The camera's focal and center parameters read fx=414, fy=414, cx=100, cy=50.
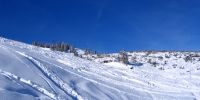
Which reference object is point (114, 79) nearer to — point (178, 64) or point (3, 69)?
point (3, 69)

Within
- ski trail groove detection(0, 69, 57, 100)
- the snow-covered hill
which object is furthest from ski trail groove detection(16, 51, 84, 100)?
ski trail groove detection(0, 69, 57, 100)

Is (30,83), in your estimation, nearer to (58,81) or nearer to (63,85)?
(63,85)

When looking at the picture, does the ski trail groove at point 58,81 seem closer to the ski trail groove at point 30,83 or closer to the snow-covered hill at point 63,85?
the snow-covered hill at point 63,85

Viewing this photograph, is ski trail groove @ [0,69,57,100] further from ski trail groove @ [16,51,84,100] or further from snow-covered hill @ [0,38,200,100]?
ski trail groove @ [16,51,84,100]

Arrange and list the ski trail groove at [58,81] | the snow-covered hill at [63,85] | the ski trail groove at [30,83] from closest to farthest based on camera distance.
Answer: the snow-covered hill at [63,85]
the ski trail groove at [30,83]
the ski trail groove at [58,81]

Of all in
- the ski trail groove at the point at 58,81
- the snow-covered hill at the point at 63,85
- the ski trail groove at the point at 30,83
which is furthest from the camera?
the ski trail groove at the point at 58,81

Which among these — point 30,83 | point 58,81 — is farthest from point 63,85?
point 30,83

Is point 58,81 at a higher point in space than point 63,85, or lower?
higher

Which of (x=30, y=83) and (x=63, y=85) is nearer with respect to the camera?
(x=30, y=83)

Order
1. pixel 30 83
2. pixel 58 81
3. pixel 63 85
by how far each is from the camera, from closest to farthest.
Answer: pixel 30 83, pixel 63 85, pixel 58 81

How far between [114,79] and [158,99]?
4.15 meters

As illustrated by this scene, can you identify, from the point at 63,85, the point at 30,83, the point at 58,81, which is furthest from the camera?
the point at 58,81

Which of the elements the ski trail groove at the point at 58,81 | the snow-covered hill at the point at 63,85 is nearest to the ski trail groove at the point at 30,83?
the snow-covered hill at the point at 63,85

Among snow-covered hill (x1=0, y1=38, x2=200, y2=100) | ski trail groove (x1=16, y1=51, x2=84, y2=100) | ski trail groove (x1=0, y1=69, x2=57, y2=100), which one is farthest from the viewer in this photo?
ski trail groove (x1=16, y1=51, x2=84, y2=100)
